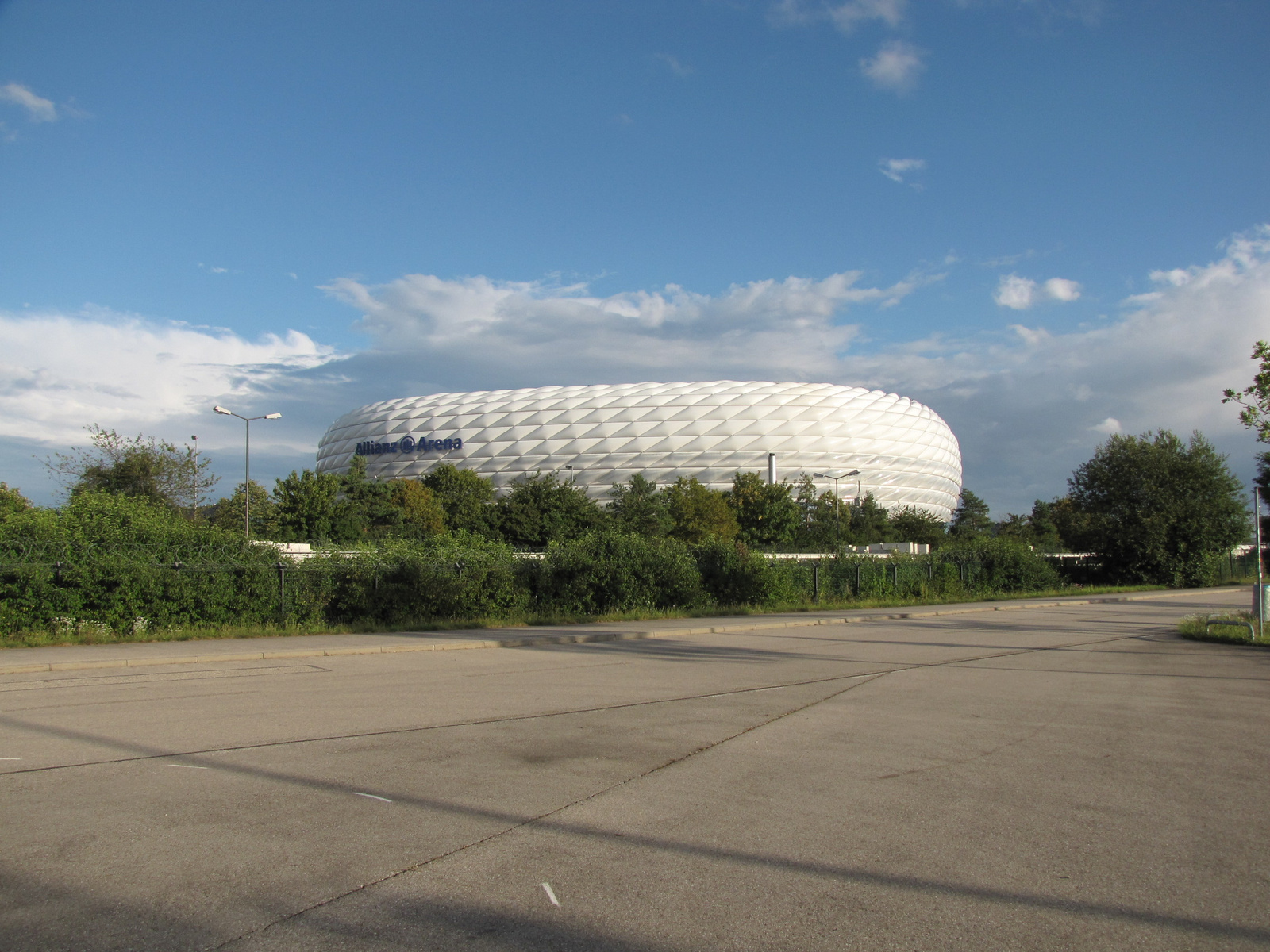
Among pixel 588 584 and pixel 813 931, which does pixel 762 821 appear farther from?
pixel 588 584

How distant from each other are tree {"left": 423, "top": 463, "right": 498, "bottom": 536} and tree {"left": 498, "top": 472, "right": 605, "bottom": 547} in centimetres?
124

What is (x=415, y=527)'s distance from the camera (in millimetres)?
50062

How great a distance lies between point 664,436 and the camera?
84.2m

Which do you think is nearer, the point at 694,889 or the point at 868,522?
the point at 694,889

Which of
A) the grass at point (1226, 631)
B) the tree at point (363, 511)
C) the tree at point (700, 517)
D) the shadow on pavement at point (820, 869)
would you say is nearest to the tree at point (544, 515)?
the tree at point (700, 517)

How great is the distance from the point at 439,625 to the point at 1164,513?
4075cm

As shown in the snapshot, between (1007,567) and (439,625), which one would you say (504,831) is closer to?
(439,625)

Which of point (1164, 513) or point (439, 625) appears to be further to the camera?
point (1164, 513)

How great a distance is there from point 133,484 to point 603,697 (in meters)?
32.2

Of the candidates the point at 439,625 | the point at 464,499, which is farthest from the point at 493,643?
the point at 464,499

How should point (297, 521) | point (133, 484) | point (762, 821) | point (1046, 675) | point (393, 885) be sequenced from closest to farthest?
point (393, 885) → point (762, 821) → point (1046, 675) → point (133, 484) → point (297, 521)

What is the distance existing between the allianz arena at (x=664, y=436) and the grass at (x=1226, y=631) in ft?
210

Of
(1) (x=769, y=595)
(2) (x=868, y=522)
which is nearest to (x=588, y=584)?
(1) (x=769, y=595)

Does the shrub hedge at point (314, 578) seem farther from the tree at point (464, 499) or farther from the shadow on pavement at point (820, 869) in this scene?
the tree at point (464, 499)
